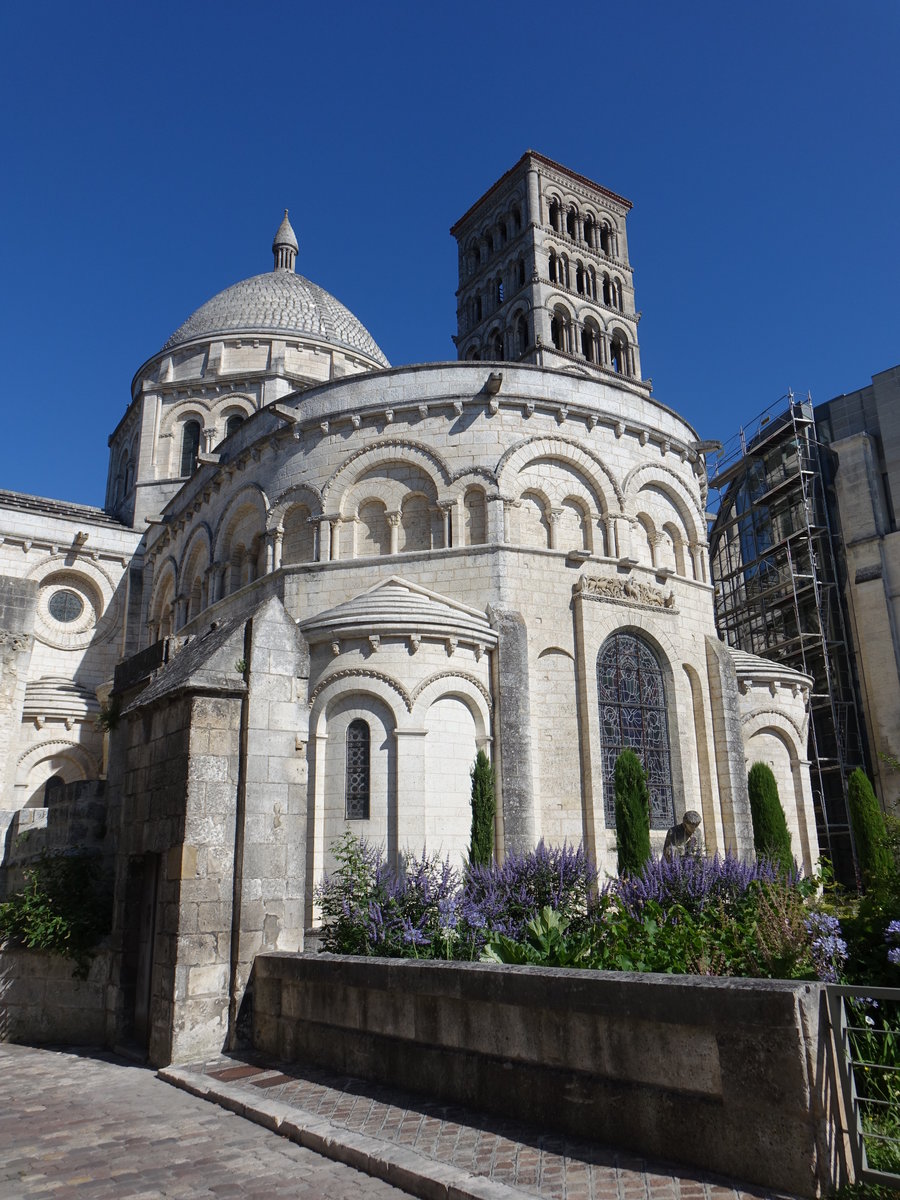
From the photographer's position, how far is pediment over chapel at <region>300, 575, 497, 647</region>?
704 inches

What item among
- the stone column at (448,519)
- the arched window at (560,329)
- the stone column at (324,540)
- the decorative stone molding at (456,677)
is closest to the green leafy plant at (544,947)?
the decorative stone molding at (456,677)

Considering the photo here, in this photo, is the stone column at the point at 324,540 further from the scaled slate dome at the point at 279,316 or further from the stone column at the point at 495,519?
the scaled slate dome at the point at 279,316

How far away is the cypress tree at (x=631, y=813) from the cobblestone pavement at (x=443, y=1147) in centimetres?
1202

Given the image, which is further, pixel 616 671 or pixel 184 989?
pixel 616 671

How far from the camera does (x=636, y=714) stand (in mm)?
20797

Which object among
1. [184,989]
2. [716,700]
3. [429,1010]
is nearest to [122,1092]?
[184,989]

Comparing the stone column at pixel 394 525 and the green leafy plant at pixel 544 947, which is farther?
the stone column at pixel 394 525

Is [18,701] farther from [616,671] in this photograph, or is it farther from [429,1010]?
[429,1010]

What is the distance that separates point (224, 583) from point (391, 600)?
7.80 m

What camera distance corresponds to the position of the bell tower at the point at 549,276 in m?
40.9

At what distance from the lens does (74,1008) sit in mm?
10781

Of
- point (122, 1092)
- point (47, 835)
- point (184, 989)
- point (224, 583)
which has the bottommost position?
point (122, 1092)

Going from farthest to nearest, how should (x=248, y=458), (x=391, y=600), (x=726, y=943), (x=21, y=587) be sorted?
(x=21, y=587) → (x=248, y=458) → (x=391, y=600) → (x=726, y=943)

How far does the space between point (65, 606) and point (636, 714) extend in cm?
2072
